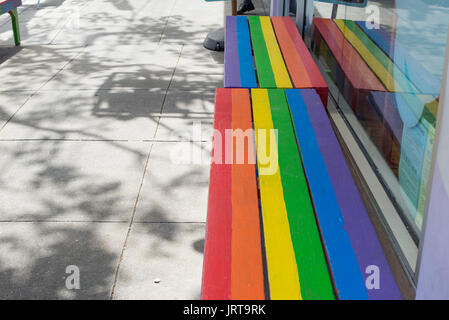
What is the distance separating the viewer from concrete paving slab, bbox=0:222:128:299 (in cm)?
394

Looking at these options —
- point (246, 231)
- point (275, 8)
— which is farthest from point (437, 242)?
point (275, 8)

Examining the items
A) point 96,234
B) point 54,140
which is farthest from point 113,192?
point 54,140

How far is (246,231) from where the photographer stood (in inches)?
116

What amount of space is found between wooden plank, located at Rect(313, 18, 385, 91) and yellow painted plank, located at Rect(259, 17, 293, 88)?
1.57 feet

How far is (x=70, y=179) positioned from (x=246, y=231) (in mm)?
2931

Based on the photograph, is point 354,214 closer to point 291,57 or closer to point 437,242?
point 437,242

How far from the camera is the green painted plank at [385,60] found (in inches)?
130

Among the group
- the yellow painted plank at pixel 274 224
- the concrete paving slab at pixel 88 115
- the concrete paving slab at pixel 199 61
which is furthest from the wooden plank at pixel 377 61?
the concrete paving slab at pixel 199 61

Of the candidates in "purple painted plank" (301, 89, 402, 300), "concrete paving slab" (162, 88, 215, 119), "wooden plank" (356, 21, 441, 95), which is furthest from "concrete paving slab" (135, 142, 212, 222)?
"wooden plank" (356, 21, 441, 95)

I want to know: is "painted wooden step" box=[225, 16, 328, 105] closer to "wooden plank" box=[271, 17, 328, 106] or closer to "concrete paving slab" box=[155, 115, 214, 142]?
"wooden plank" box=[271, 17, 328, 106]

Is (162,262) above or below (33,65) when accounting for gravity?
below

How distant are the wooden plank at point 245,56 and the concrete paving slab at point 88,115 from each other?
52.5 inches

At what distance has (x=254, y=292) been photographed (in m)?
2.54

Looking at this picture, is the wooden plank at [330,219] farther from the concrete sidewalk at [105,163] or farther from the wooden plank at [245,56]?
the concrete sidewalk at [105,163]
